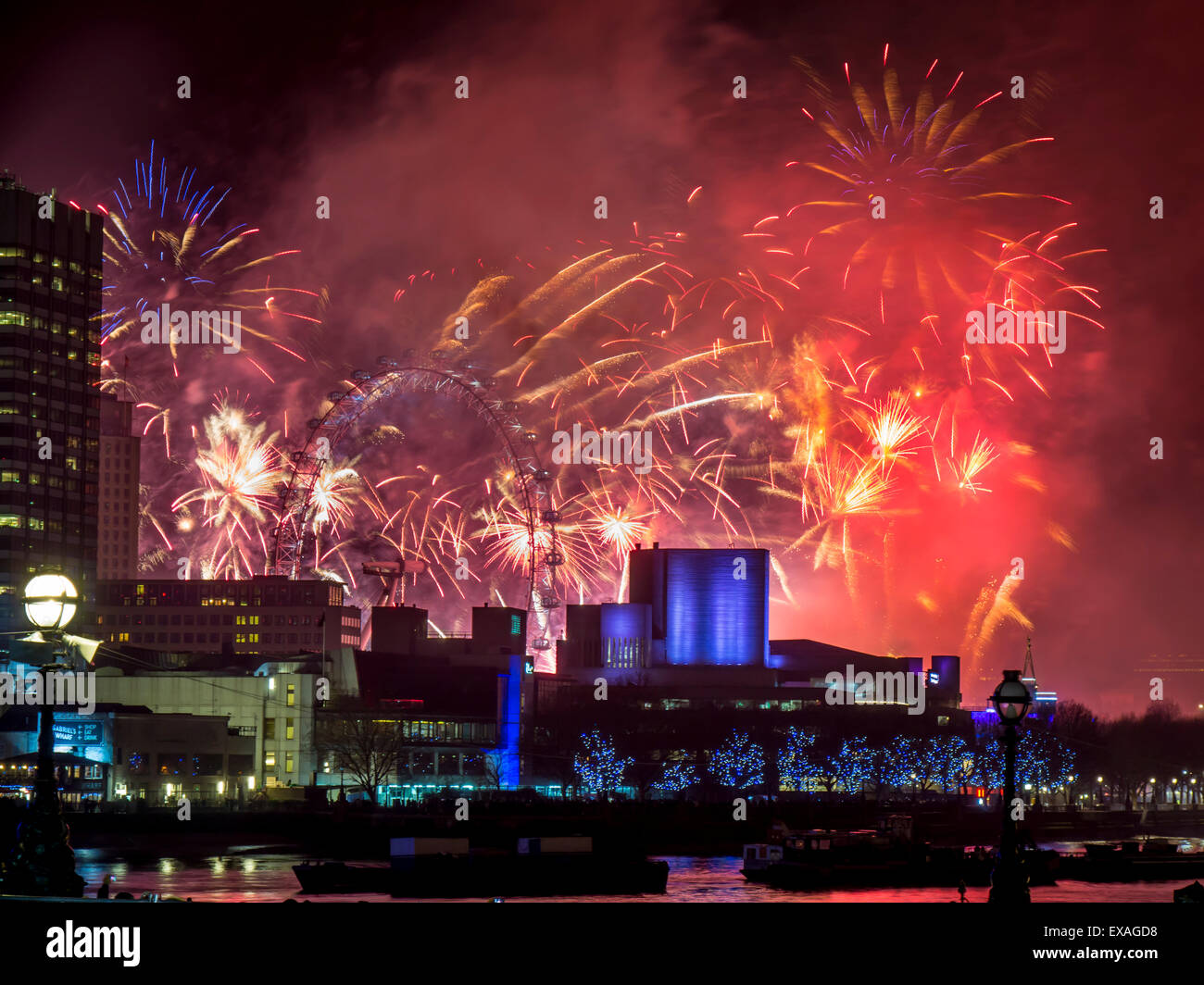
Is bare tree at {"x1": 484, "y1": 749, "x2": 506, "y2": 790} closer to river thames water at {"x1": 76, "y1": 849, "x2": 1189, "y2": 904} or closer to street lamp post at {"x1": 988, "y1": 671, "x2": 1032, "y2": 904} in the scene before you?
river thames water at {"x1": 76, "y1": 849, "x2": 1189, "y2": 904}

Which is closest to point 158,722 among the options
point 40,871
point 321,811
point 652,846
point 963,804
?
point 321,811

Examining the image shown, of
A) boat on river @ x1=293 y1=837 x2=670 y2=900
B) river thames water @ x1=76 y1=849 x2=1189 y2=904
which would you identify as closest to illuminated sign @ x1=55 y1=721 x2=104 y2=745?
river thames water @ x1=76 y1=849 x2=1189 y2=904

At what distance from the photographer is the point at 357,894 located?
9331cm

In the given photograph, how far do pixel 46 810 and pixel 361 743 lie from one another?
141 meters

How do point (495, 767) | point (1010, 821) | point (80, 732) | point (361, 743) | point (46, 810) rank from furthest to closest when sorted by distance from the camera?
point (495, 767)
point (361, 743)
point (80, 732)
point (1010, 821)
point (46, 810)

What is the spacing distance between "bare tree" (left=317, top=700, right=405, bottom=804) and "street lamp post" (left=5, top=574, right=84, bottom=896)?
13492 centimetres

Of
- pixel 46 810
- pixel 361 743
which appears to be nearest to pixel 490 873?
pixel 361 743

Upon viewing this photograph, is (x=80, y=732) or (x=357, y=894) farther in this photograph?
(x=80, y=732)

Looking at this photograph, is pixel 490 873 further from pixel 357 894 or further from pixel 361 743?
pixel 361 743

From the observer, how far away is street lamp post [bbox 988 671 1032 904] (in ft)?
85.9

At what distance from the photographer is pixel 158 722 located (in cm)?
14700

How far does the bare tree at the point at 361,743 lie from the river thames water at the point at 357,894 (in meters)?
45.7
